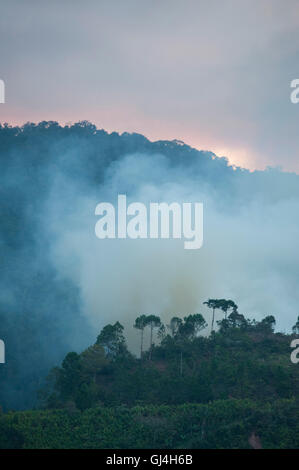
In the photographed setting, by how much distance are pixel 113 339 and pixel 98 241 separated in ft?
163

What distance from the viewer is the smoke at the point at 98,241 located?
6053cm

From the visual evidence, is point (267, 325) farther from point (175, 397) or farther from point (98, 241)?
point (98, 241)

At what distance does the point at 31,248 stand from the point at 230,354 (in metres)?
52.6

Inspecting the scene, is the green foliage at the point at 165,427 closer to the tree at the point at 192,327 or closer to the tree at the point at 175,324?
the tree at the point at 192,327

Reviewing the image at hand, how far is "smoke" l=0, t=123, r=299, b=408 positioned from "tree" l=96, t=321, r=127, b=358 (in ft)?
64.7

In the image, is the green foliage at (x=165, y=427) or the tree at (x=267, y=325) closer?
the green foliage at (x=165, y=427)

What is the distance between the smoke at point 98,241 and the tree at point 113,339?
19705 mm

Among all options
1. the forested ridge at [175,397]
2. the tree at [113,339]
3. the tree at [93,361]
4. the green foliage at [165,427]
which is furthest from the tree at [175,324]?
the green foliage at [165,427]

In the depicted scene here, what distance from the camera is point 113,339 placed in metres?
31.1

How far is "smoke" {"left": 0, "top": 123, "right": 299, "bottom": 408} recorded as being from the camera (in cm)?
6053

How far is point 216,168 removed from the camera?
9738 cm

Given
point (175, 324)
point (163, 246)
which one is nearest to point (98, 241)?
point (163, 246)

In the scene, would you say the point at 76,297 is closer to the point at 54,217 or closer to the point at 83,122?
the point at 54,217

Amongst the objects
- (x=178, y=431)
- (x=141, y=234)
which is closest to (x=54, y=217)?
(x=141, y=234)
